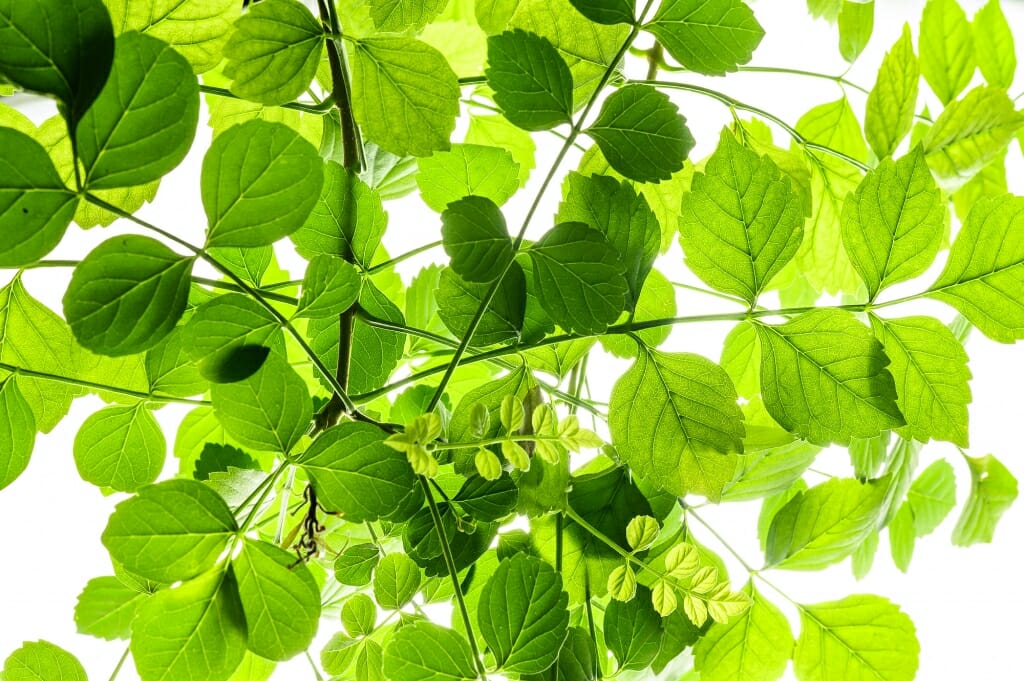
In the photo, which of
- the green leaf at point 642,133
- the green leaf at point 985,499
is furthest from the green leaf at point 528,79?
the green leaf at point 985,499

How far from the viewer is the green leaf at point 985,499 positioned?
0.53 metres

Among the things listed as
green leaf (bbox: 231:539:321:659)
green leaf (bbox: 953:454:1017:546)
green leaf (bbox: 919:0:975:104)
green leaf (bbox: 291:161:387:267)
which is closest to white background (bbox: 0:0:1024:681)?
green leaf (bbox: 953:454:1017:546)

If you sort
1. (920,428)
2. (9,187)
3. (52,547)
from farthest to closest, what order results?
(52,547)
(920,428)
(9,187)

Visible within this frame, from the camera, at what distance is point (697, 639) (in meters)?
0.38

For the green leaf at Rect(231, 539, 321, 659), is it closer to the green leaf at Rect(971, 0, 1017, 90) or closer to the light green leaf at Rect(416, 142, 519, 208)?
the light green leaf at Rect(416, 142, 519, 208)

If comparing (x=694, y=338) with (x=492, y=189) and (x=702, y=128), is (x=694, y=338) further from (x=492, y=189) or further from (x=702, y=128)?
(x=492, y=189)

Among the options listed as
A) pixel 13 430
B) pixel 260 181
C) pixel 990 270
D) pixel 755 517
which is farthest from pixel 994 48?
pixel 755 517

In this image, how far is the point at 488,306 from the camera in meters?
0.32

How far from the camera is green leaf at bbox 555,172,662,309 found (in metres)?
0.31

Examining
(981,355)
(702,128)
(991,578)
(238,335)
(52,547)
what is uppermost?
(702,128)

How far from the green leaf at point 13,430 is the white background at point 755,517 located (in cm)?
67

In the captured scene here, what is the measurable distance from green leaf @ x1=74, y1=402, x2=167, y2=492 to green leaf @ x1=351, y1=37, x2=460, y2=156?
0.17 meters

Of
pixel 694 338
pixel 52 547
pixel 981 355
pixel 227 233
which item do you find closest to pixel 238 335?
pixel 227 233

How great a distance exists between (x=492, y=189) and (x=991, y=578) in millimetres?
1055
